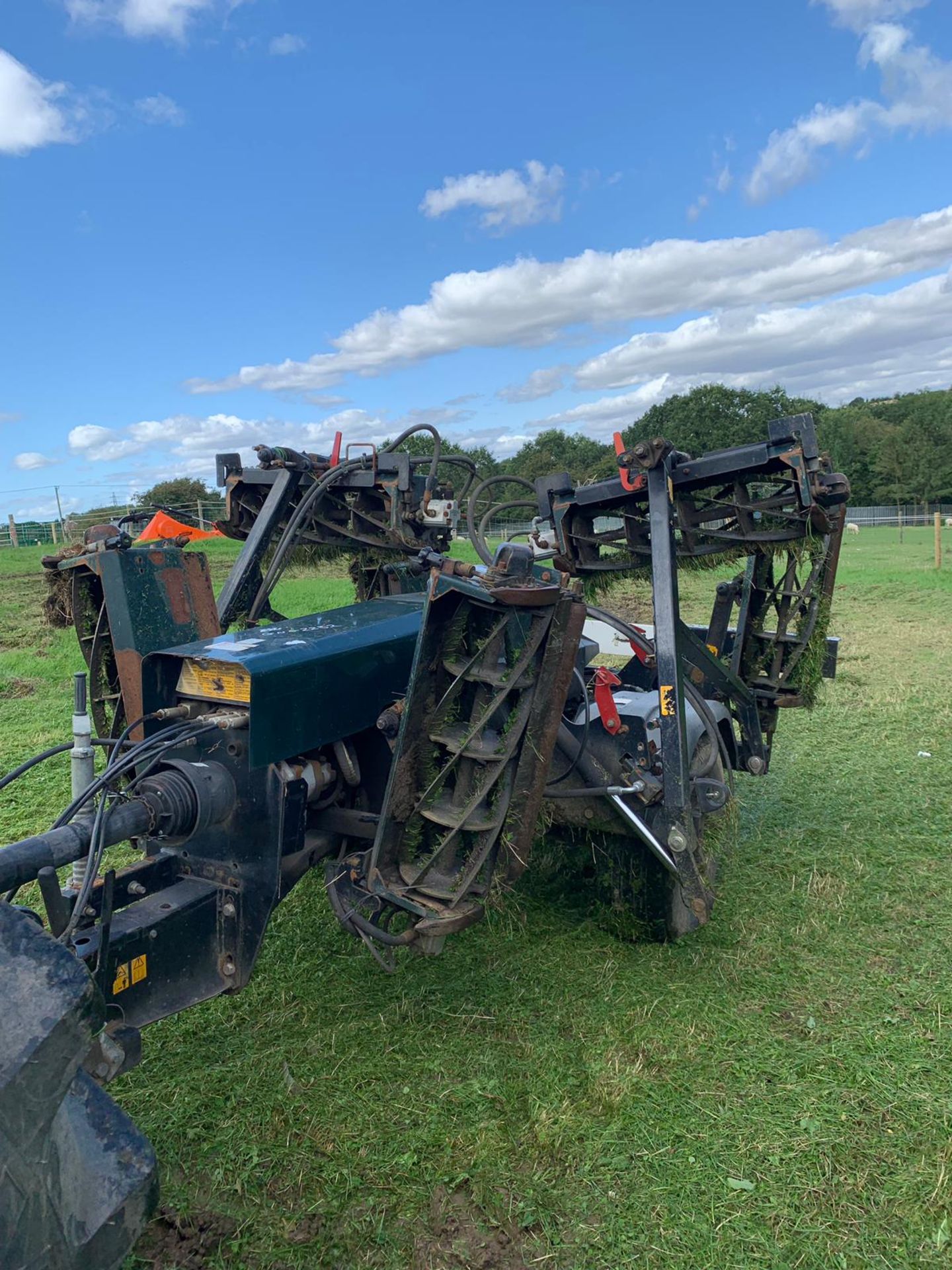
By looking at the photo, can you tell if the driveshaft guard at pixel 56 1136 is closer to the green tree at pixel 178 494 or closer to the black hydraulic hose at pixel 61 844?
the black hydraulic hose at pixel 61 844

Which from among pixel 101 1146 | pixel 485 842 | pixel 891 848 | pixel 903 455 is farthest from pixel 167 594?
pixel 903 455

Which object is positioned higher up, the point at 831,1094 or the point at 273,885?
the point at 273,885

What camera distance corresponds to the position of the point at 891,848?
5098 millimetres

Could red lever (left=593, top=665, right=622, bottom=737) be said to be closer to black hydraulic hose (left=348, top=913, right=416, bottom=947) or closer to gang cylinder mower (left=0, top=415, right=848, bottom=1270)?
gang cylinder mower (left=0, top=415, right=848, bottom=1270)

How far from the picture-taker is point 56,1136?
157 cm

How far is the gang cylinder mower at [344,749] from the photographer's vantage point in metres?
1.65

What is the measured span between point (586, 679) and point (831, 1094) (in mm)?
2005

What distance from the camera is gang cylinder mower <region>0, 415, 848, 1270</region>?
5.42 ft

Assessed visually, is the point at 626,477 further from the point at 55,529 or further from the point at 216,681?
the point at 55,529

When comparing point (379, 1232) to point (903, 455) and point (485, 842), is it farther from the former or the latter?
point (903, 455)

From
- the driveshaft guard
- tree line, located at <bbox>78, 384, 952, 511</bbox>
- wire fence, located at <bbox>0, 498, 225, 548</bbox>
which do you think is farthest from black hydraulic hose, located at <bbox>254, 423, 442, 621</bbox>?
tree line, located at <bbox>78, 384, 952, 511</bbox>

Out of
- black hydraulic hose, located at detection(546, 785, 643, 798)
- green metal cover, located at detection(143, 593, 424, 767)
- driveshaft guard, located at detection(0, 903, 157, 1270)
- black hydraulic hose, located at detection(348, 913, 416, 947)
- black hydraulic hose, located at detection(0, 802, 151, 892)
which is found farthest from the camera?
black hydraulic hose, located at detection(546, 785, 643, 798)

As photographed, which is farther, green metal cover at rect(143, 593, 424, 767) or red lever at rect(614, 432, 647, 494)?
red lever at rect(614, 432, 647, 494)

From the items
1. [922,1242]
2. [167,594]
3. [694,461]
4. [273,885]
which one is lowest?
[922,1242]
